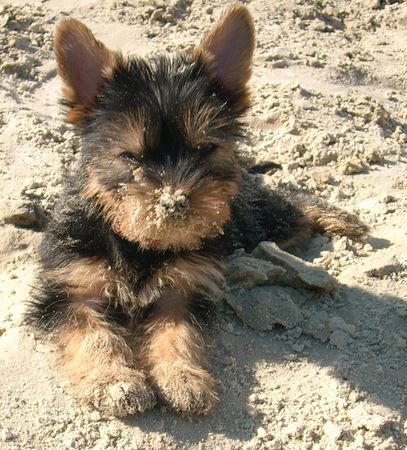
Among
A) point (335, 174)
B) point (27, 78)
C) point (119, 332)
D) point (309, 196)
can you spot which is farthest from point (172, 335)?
point (27, 78)

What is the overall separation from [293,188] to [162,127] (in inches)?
112

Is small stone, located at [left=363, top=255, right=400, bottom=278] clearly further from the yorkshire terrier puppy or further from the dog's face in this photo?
the dog's face

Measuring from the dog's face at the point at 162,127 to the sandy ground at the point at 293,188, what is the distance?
962mm

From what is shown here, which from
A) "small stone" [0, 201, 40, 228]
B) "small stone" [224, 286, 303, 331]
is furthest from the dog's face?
"small stone" [0, 201, 40, 228]

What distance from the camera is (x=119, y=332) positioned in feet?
15.0

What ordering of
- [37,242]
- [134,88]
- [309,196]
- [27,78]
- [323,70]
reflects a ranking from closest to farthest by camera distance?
[134,88]
[37,242]
[309,196]
[27,78]
[323,70]

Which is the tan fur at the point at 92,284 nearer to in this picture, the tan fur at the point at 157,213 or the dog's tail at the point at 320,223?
the tan fur at the point at 157,213

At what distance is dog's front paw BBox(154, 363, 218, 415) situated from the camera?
156 inches

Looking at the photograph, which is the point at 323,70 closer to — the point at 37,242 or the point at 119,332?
the point at 37,242

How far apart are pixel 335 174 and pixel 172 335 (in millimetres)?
3067

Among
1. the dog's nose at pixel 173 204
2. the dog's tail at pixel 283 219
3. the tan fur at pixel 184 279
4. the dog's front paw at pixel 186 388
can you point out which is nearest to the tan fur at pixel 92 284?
the tan fur at pixel 184 279

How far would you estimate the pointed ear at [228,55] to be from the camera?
184 inches

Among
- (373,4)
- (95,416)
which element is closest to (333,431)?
(95,416)

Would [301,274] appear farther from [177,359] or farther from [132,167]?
[132,167]
